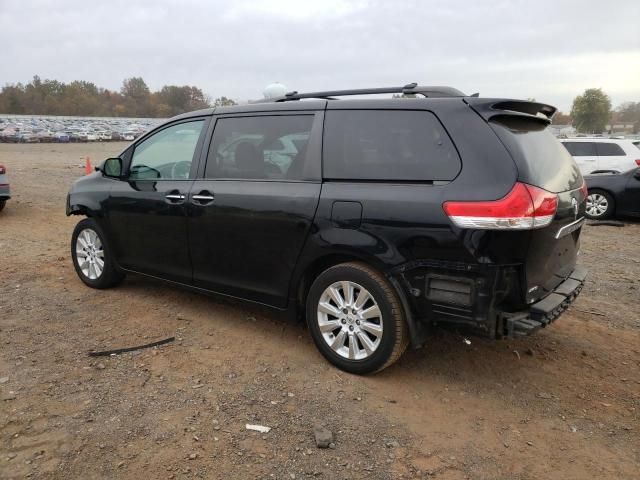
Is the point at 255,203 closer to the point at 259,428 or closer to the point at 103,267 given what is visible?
the point at 259,428

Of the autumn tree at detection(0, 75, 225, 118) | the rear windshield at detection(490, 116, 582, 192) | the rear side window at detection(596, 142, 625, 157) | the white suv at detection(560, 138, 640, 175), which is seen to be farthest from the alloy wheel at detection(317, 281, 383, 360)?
the autumn tree at detection(0, 75, 225, 118)

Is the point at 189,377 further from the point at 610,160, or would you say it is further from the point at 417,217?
the point at 610,160

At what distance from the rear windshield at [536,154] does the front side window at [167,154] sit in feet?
8.07

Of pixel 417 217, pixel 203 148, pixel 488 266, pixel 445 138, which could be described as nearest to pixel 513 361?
pixel 488 266

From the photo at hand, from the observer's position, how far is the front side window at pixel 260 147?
369cm

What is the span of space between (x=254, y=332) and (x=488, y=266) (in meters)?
2.07

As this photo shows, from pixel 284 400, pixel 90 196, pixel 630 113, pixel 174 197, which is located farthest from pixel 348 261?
pixel 630 113

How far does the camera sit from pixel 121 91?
137250mm

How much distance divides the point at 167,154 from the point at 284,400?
250 cm

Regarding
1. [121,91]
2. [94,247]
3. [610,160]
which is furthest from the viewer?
[121,91]

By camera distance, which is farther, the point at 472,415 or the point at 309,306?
the point at 309,306

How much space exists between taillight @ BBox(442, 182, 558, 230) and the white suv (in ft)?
37.2

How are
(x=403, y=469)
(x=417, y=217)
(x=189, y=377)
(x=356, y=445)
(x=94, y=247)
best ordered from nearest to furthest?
1. (x=403, y=469)
2. (x=356, y=445)
3. (x=417, y=217)
4. (x=189, y=377)
5. (x=94, y=247)

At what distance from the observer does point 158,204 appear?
4379 mm
